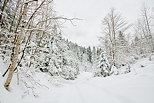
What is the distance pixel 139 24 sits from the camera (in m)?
28.1

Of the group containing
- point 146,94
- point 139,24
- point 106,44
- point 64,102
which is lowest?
point 64,102

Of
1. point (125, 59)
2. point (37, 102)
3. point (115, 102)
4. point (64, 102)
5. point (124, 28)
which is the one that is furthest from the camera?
point (124, 28)

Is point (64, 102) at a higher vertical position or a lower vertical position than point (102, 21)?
lower

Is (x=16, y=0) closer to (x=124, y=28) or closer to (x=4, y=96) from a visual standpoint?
(x=4, y=96)

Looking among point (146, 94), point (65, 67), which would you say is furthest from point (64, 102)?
point (65, 67)

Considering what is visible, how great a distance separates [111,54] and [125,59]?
1.71 m

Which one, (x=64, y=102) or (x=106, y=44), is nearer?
(x=64, y=102)

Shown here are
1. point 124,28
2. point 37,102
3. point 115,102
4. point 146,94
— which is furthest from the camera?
point 124,28

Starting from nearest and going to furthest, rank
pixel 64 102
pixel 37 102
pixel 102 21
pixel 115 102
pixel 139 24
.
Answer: pixel 115 102, pixel 37 102, pixel 64 102, pixel 102 21, pixel 139 24

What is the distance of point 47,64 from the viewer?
14555 millimetres

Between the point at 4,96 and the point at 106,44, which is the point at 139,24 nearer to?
the point at 106,44

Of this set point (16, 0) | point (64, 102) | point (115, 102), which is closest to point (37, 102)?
point (64, 102)

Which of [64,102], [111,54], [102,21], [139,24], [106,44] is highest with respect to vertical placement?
[139,24]

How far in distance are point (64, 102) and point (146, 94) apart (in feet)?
11.9
